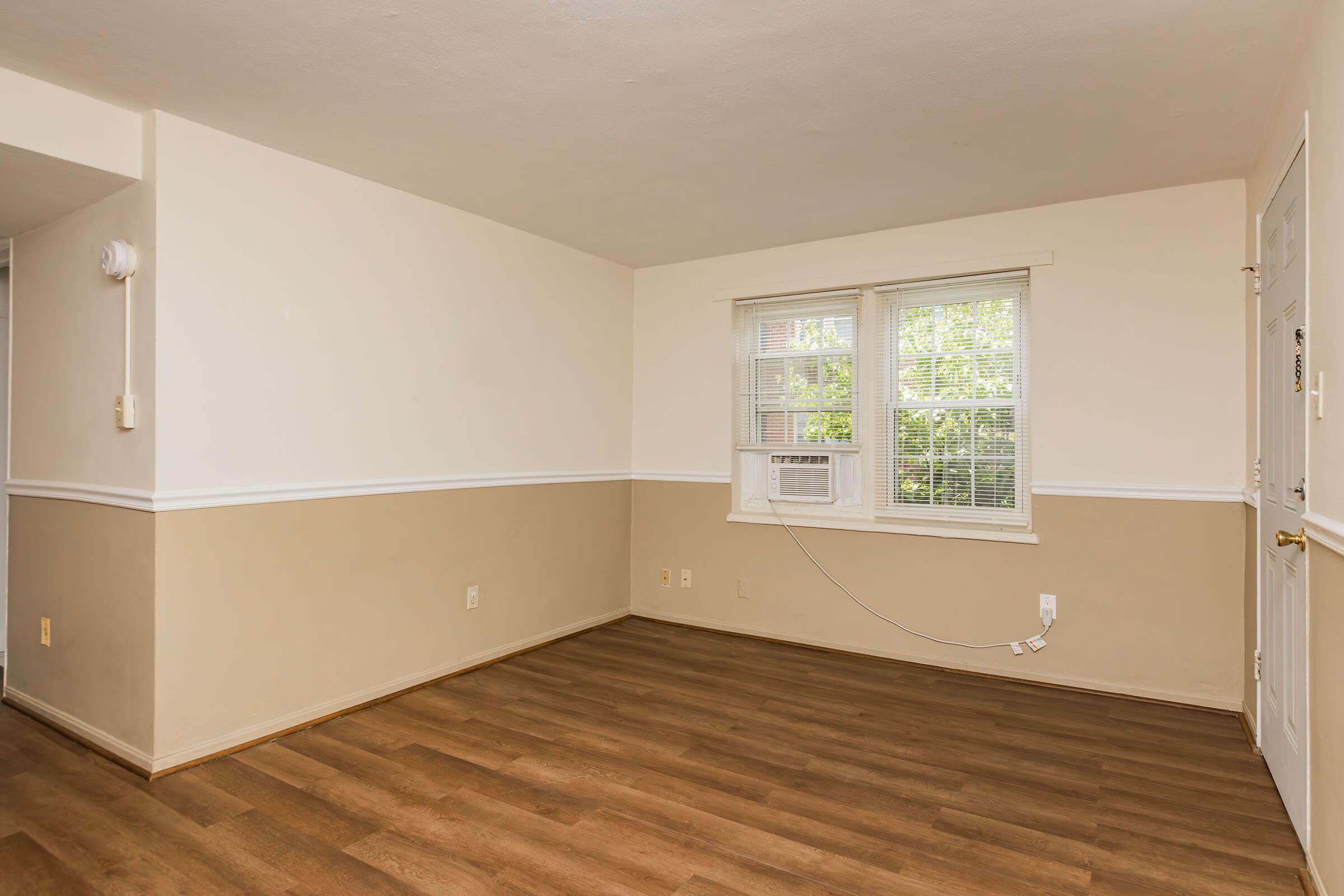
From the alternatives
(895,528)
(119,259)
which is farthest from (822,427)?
(119,259)

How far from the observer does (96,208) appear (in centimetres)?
303

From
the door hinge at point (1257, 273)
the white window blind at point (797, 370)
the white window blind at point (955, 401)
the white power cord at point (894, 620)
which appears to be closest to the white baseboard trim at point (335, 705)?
the white power cord at point (894, 620)

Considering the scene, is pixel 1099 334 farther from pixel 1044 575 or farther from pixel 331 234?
pixel 331 234

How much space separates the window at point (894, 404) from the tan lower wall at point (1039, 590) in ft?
0.50

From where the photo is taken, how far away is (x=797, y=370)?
471cm

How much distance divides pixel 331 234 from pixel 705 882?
2.99 meters

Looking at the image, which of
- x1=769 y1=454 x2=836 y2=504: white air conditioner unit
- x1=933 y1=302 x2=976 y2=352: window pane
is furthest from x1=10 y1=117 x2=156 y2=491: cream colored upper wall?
x1=933 y1=302 x2=976 y2=352: window pane

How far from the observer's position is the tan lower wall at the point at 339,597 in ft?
9.33

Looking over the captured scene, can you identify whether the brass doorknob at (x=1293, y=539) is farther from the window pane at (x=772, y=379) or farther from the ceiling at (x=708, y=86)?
the window pane at (x=772, y=379)

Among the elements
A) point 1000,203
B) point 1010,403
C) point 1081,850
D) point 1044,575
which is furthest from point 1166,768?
point 1000,203

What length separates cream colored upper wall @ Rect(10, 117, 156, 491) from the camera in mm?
2799

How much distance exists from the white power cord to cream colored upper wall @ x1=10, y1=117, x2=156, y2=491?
327cm

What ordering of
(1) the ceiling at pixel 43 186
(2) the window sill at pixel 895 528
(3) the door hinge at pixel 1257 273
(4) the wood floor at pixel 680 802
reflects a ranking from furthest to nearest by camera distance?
(2) the window sill at pixel 895 528 → (3) the door hinge at pixel 1257 273 → (1) the ceiling at pixel 43 186 → (4) the wood floor at pixel 680 802

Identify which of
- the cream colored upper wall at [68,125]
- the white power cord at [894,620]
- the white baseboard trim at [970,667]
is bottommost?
the white baseboard trim at [970,667]
